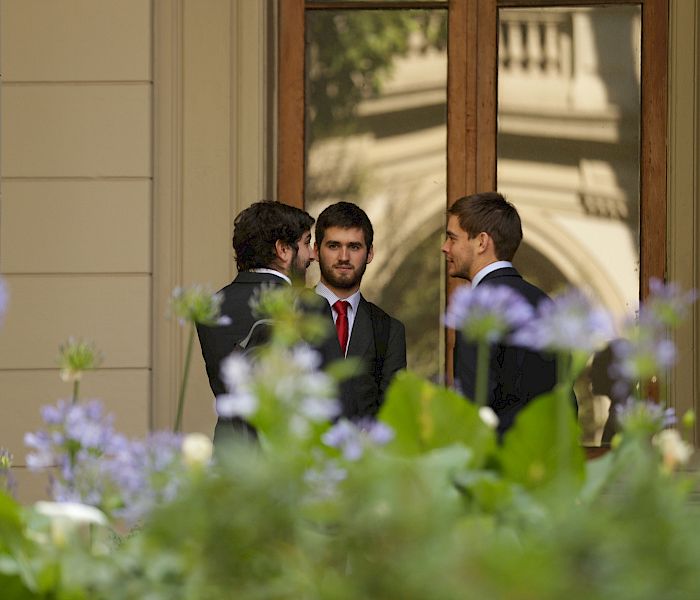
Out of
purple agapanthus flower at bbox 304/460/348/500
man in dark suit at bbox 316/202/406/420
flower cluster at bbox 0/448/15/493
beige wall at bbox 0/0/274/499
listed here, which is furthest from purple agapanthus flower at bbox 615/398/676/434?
beige wall at bbox 0/0/274/499

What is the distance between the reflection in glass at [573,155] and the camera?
5.54 metres

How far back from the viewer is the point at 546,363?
3.65 meters

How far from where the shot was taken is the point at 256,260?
404 cm

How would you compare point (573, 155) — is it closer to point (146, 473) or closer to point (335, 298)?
point (335, 298)

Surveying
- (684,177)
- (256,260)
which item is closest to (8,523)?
(256,260)

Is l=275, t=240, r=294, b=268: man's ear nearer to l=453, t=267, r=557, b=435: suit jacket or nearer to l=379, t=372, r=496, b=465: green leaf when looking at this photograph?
l=453, t=267, r=557, b=435: suit jacket

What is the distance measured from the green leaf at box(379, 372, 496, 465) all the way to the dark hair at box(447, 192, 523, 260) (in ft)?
9.70

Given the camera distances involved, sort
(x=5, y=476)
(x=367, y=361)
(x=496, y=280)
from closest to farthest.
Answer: (x=5, y=476) → (x=496, y=280) → (x=367, y=361)

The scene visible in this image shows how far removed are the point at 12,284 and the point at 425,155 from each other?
5.70 ft

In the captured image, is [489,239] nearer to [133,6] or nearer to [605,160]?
[605,160]

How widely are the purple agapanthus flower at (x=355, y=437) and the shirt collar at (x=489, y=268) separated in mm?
2960

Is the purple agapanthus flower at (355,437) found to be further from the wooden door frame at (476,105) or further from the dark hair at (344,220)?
the wooden door frame at (476,105)

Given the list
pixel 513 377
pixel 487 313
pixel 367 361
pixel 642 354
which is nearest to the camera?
pixel 642 354

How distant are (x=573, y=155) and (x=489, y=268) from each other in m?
1.72
